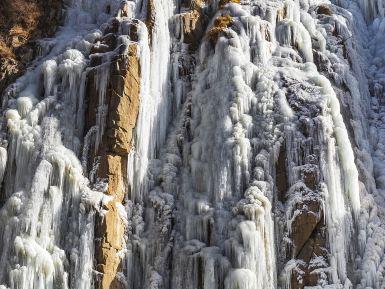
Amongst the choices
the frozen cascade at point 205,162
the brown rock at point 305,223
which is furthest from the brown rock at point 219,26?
the brown rock at point 305,223

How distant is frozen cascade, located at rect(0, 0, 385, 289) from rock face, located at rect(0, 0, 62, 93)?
69 centimetres

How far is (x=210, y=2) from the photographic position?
24906 millimetres

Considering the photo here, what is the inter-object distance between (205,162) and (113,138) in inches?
115

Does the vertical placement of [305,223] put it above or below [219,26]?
below

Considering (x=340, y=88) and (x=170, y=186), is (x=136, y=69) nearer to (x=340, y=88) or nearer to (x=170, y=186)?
(x=170, y=186)

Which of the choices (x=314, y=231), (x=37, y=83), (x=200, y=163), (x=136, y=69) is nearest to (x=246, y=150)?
(x=200, y=163)

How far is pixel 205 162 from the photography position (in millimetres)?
20766

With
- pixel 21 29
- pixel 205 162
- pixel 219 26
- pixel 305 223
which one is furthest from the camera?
pixel 21 29

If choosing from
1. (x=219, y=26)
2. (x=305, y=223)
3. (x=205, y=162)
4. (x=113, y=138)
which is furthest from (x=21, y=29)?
(x=305, y=223)

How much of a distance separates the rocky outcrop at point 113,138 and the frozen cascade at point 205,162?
142 mm

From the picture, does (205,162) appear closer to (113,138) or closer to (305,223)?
(113,138)

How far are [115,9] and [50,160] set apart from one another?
24.4 ft

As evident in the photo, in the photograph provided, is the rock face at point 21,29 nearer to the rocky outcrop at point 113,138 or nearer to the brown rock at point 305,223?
the rocky outcrop at point 113,138

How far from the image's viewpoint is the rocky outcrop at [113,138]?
1903 centimetres
